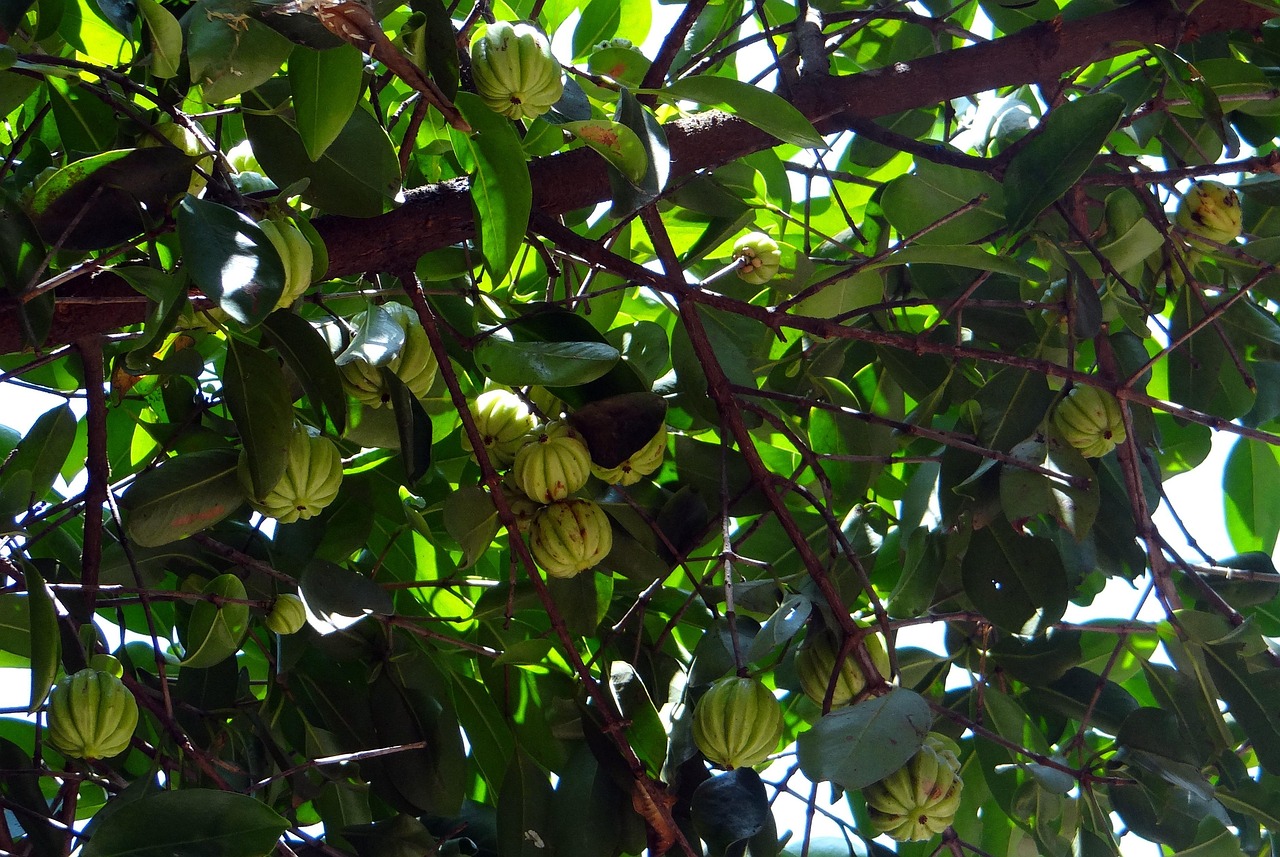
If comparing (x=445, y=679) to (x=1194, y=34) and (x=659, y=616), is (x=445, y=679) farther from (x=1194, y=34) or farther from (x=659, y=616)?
(x=1194, y=34)

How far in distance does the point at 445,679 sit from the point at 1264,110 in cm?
118

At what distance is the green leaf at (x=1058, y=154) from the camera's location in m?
1.07

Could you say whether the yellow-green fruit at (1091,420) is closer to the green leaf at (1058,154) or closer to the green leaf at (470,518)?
the green leaf at (1058,154)

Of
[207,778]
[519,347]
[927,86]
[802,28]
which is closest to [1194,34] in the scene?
[927,86]

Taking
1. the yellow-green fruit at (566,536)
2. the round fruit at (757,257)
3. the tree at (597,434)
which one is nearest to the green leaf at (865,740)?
the tree at (597,434)

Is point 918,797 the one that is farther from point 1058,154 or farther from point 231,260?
point 231,260

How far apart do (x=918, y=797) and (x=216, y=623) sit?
0.68m

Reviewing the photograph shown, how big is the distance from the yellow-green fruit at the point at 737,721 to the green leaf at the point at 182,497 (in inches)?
19.7

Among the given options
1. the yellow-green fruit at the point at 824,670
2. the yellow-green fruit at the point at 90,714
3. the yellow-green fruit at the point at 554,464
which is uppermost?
the yellow-green fruit at the point at 554,464

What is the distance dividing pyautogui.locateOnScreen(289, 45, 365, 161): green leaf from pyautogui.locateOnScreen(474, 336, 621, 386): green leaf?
0.23m

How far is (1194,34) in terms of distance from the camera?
1360 mm

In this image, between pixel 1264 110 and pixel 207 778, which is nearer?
pixel 207 778

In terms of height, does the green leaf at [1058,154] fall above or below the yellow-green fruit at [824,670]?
above

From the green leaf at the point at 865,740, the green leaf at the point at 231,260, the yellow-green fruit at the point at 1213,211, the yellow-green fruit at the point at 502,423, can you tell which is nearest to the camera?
the green leaf at the point at 231,260
